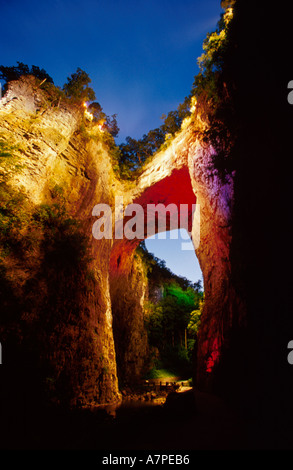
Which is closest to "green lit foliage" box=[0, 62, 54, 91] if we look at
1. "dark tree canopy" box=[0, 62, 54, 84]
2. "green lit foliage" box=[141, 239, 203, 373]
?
"dark tree canopy" box=[0, 62, 54, 84]

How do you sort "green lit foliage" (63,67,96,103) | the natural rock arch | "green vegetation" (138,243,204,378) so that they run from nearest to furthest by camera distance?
the natural rock arch < "green lit foliage" (63,67,96,103) < "green vegetation" (138,243,204,378)

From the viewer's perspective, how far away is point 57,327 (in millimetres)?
6004

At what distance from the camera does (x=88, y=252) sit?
830 centimetres

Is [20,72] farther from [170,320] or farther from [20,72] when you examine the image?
[170,320]

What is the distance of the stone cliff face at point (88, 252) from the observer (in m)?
5.76

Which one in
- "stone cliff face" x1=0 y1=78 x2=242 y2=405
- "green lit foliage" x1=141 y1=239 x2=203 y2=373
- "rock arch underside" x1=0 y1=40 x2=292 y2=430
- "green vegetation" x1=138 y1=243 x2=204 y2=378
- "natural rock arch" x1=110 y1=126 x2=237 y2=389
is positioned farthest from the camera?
"green lit foliage" x1=141 y1=239 x2=203 y2=373

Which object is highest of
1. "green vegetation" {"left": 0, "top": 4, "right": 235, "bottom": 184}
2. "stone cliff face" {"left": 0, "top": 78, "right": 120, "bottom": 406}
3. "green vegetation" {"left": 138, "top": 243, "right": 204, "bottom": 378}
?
"green vegetation" {"left": 0, "top": 4, "right": 235, "bottom": 184}

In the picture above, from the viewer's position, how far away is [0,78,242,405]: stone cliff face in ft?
18.9

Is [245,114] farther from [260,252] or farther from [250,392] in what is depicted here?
[250,392]

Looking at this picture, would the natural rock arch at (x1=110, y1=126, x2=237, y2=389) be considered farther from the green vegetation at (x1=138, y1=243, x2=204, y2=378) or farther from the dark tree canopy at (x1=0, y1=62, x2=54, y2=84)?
the dark tree canopy at (x1=0, y1=62, x2=54, y2=84)

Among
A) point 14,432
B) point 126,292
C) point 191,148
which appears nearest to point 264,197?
point 14,432

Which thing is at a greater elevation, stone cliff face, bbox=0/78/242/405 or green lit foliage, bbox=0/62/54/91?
green lit foliage, bbox=0/62/54/91

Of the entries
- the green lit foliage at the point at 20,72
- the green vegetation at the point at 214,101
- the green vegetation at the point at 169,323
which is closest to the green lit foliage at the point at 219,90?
the green vegetation at the point at 214,101

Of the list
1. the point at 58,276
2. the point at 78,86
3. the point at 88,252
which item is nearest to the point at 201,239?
the point at 88,252
